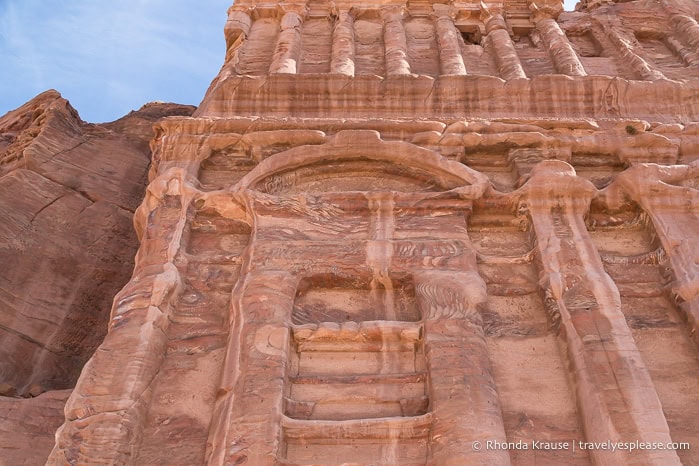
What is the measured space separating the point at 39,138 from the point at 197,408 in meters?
5.90

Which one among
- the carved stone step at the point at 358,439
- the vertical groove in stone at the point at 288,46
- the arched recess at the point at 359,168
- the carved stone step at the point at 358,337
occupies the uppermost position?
the vertical groove in stone at the point at 288,46

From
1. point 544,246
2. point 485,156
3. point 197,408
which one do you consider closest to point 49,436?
point 197,408

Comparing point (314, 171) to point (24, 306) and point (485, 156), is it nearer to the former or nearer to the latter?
point (485, 156)

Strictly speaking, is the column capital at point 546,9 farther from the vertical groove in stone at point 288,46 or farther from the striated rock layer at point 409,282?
the vertical groove in stone at point 288,46

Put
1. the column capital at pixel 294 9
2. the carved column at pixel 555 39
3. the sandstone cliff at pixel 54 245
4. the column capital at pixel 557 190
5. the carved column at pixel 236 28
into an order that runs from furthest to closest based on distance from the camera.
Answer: the column capital at pixel 294 9 < the carved column at pixel 236 28 < the carved column at pixel 555 39 < the column capital at pixel 557 190 < the sandstone cliff at pixel 54 245

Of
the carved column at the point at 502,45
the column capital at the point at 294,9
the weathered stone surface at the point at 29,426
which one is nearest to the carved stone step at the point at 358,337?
the weathered stone surface at the point at 29,426

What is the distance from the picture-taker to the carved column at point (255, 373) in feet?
14.4

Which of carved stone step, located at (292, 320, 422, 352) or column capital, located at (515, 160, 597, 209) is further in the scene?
column capital, located at (515, 160, 597, 209)

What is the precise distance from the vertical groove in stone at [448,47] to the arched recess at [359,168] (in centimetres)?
228

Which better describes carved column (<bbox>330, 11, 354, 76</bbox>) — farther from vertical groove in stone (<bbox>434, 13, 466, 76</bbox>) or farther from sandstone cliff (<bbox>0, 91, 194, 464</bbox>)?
sandstone cliff (<bbox>0, 91, 194, 464</bbox>)

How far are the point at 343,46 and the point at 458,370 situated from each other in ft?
21.5

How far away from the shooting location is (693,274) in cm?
562

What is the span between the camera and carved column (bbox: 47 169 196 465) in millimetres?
4480

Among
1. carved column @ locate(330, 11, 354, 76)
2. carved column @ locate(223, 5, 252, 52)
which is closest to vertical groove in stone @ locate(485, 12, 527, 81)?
carved column @ locate(330, 11, 354, 76)
